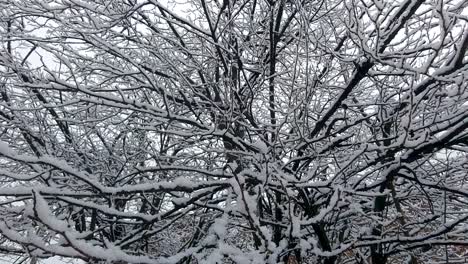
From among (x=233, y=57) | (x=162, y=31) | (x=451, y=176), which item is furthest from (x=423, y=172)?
(x=162, y=31)

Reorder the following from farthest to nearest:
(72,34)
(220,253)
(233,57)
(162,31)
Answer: (162,31) < (72,34) < (233,57) < (220,253)

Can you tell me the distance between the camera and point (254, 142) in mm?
3297

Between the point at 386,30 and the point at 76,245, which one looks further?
the point at 386,30

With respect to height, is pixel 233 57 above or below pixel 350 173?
above

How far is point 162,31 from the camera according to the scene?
4793 millimetres

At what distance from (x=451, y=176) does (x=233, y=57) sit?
2346 millimetres

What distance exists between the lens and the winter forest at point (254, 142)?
2432 millimetres

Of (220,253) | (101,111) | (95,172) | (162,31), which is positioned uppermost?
(162,31)

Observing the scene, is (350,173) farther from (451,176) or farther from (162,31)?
(162,31)

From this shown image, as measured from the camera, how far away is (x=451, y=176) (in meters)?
4.00

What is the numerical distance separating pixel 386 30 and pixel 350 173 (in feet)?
3.65

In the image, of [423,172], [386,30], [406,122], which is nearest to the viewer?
[406,122]

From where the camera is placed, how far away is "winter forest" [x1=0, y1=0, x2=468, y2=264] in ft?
7.98

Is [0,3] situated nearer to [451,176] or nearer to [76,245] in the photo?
[76,245]
